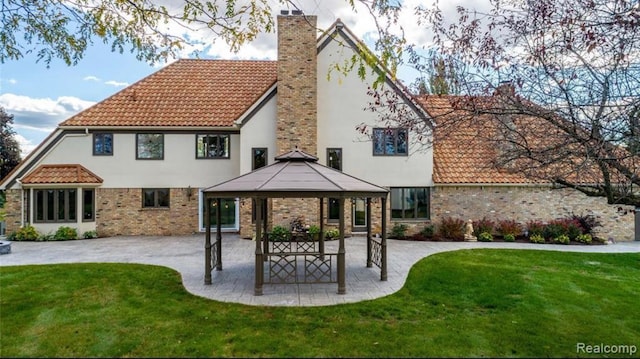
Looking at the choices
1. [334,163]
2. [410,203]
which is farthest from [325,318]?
[410,203]

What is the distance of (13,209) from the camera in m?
17.0

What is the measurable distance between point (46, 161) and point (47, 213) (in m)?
2.68

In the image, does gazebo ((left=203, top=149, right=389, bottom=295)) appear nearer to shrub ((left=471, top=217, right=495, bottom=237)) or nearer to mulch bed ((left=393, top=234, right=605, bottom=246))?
mulch bed ((left=393, top=234, right=605, bottom=246))

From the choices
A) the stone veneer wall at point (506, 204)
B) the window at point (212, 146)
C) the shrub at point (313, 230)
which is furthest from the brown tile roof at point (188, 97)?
the stone veneer wall at point (506, 204)

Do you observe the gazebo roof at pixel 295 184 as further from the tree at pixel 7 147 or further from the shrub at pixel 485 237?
the tree at pixel 7 147

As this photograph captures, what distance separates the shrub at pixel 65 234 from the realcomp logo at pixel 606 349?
1966 cm

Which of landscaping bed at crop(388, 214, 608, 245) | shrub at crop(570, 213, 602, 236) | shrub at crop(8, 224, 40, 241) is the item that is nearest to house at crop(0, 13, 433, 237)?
shrub at crop(8, 224, 40, 241)

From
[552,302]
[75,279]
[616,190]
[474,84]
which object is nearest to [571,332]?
[552,302]

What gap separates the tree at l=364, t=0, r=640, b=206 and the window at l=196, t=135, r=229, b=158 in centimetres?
1372

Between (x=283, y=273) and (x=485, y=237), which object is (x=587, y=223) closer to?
(x=485, y=237)

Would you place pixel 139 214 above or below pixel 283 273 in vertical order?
above

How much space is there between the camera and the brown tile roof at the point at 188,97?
1816 cm

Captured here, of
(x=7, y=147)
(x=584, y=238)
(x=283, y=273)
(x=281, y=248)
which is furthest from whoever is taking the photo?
(x=7, y=147)

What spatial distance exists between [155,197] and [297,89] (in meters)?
9.18
